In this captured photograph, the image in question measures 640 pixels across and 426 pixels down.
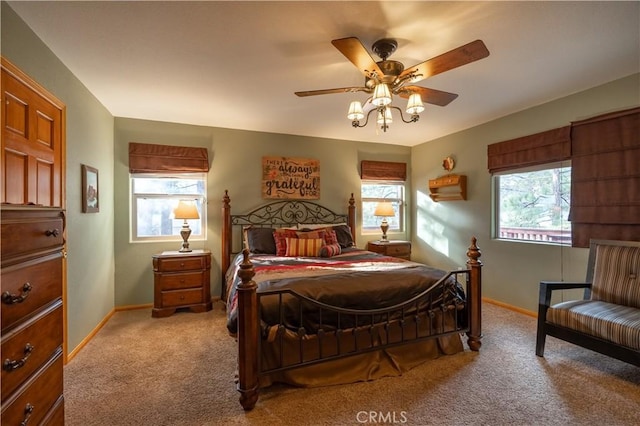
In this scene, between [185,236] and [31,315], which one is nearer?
[31,315]

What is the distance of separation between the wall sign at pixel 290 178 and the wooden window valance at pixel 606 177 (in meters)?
3.10

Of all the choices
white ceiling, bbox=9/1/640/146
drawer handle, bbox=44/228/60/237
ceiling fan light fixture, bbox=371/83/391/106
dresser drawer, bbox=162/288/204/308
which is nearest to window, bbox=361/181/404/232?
white ceiling, bbox=9/1/640/146

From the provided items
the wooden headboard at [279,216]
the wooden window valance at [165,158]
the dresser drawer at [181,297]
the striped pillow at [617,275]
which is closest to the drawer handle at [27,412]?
the dresser drawer at [181,297]

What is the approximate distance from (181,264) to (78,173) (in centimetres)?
138

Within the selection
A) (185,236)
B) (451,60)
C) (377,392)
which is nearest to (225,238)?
(185,236)

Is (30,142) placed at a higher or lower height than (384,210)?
higher

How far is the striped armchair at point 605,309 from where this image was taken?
1.95m

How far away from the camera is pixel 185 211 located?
3588 millimetres

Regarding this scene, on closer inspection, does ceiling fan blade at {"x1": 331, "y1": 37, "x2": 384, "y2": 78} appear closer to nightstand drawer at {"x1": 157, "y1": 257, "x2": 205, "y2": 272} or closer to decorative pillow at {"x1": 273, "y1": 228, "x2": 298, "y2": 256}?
decorative pillow at {"x1": 273, "y1": 228, "x2": 298, "y2": 256}

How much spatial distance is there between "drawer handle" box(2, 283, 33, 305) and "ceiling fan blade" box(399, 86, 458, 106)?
2.34 m

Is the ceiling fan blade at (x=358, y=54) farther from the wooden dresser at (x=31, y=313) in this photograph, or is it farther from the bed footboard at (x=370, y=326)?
the wooden dresser at (x=31, y=313)

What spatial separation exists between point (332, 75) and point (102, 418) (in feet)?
9.50

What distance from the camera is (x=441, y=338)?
7.89ft

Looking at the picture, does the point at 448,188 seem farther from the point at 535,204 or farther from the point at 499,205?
the point at 535,204
